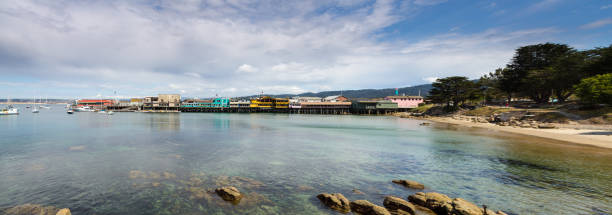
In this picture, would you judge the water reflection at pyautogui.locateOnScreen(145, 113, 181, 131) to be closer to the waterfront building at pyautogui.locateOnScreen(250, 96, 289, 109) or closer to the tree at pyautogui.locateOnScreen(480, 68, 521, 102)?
the waterfront building at pyautogui.locateOnScreen(250, 96, 289, 109)

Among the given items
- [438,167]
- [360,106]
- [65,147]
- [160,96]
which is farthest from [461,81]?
[160,96]

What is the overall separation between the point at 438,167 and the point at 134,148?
78.3 feet

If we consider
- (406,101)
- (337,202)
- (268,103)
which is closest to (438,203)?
(337,202)

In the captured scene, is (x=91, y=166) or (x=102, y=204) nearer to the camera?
(x=102, y=204)

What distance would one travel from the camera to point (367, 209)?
→ 9.01m

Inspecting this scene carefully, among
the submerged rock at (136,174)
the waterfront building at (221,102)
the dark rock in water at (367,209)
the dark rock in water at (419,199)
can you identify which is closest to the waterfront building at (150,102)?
the waterfront building at (221,102)

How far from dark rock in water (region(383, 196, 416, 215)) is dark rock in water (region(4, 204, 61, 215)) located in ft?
38.3

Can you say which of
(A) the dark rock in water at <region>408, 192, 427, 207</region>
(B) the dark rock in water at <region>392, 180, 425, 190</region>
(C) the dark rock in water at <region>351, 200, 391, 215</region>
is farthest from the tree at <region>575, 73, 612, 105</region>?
(C) the dark rock in water at <region>351, 200, 391, 215</region>

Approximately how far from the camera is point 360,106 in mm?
105938

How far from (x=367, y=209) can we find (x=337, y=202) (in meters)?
1.18

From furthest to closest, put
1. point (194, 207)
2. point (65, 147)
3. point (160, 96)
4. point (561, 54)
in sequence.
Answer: point (160, 96) < point (561, 54) < point (65, 147) < point (194, 207)

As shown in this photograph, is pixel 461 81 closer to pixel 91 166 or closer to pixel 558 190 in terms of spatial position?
pixel 558 190

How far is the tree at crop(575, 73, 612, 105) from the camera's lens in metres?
A: 31.8

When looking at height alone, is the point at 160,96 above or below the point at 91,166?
above
